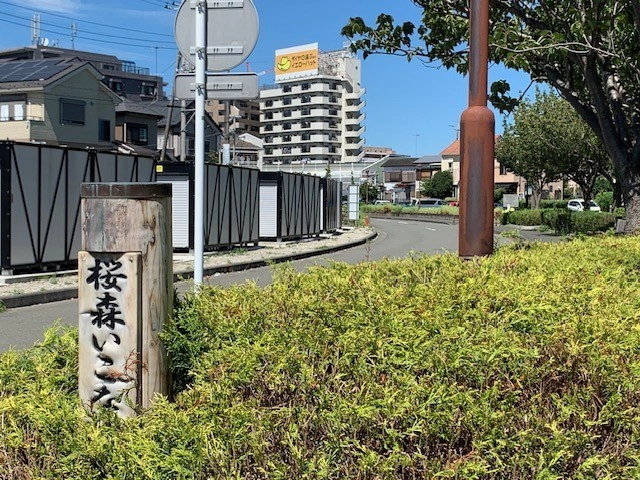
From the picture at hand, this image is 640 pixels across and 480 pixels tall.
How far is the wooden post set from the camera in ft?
9.43

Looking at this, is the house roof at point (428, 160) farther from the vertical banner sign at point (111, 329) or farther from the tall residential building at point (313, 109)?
the vertical banner sign at point (111, 329)

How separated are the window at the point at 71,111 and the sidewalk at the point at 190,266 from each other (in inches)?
967

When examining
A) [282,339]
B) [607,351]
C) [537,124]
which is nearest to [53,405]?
[282,339]

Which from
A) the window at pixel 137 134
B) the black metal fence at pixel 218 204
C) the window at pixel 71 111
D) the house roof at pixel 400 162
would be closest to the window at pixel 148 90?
the house roof at pixel 400 162

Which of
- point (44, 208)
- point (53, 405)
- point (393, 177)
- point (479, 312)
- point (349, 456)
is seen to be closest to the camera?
point (349, 456)

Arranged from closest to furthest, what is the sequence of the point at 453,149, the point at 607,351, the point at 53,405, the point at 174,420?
1. the point at 174,420
2. the point at 607,351
3. the point at 53,405
4. the point at 453,149

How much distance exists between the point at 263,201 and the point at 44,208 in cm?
976

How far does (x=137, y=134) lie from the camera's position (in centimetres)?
5438

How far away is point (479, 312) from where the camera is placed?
2.93 meters

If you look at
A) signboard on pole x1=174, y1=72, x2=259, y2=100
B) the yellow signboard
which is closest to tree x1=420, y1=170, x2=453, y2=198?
the yellow signboard

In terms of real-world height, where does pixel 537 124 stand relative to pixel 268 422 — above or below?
above

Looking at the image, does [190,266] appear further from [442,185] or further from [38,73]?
[442,185]

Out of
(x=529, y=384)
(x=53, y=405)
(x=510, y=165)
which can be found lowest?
(x=53, y=405)

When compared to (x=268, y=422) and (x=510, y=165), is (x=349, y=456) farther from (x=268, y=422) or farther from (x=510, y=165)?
(x=510, y=165)
